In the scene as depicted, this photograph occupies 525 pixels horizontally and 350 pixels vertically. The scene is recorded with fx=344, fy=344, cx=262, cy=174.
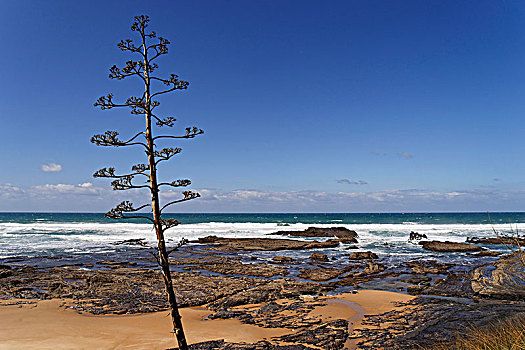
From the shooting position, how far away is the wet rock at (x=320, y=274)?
66.0ft

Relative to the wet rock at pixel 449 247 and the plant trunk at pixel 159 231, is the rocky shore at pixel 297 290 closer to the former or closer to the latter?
the plant trunk at pixel 159 231

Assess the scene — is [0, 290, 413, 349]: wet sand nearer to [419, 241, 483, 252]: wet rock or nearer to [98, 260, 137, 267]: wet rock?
[98, 260, 137, 267]: wet rock

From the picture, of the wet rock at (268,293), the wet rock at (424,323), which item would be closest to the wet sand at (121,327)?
the wet rock at (268,293)

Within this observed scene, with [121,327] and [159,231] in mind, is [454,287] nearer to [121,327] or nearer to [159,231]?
[121,327]

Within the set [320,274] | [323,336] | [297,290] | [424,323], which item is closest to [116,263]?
[320,274]

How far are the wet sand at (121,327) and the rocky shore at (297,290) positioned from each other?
1.82 feet

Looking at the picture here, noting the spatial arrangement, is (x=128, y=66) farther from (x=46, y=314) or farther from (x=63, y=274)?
(x=63, y=274)

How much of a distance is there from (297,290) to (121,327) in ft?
25.5

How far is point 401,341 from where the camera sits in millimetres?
9539

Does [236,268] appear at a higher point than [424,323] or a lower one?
lower

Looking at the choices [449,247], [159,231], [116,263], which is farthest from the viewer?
[449,247]

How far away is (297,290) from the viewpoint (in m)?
16.1

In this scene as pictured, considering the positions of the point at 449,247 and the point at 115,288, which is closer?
the point at 115,288

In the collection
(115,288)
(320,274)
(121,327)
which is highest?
(115,288)
